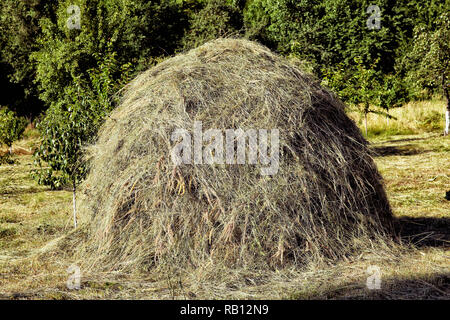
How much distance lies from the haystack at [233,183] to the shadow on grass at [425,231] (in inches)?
22.0

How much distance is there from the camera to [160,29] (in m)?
29.7

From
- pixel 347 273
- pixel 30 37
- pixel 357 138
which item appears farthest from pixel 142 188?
pixel 30 37

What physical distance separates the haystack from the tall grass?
641 inches

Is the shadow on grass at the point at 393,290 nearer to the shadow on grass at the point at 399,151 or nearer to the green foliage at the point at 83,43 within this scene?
the green foliage at the point at 83,43

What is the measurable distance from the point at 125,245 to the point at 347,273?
8.81ft

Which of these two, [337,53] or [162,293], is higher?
[337,53]

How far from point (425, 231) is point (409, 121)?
16.6 metres

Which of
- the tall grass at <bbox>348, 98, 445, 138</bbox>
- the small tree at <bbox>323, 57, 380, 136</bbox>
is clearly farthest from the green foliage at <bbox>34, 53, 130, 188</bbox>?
the tall grass at <bbox>348, 98, 445, 138</bbox>

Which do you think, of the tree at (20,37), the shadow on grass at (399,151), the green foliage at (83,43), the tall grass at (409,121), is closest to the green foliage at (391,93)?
the tall grass at (409,121)

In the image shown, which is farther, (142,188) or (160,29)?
(160,29)

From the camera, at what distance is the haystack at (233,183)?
556 centimetres

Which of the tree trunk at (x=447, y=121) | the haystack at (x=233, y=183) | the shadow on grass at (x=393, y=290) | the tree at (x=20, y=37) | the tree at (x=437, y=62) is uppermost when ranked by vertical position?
the tree at (x=20, y=37)
